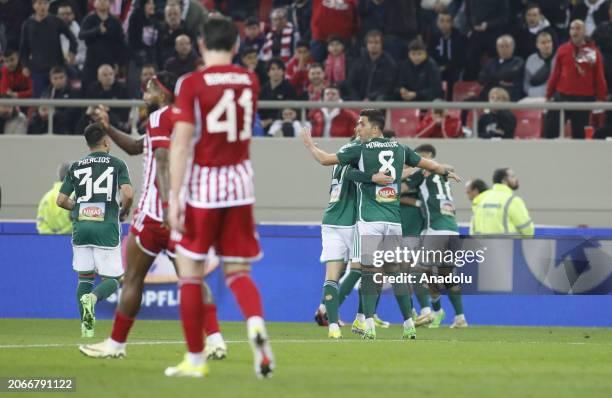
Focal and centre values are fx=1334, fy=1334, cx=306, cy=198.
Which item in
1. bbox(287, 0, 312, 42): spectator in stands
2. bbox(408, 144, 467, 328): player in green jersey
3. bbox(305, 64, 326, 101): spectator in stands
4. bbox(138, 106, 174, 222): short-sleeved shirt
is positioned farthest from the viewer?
bbox(287, 0, 312, 42): spectator in stands

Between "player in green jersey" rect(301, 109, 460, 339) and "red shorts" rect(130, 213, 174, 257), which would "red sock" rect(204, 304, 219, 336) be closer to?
"red shorts" rect(130, 213, 174, 257)

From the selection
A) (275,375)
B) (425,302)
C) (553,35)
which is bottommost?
(425,302)

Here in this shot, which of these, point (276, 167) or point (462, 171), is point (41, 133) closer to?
point (276, 167)

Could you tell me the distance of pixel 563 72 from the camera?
21.6 metres

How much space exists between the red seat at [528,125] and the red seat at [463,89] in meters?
1.23

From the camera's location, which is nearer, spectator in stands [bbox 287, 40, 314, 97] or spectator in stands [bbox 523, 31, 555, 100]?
spectator in stands [bbox 523, 31, 555, 100]

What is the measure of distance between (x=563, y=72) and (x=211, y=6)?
714 cm

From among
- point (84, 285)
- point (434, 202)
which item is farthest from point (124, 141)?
point (434, 202)

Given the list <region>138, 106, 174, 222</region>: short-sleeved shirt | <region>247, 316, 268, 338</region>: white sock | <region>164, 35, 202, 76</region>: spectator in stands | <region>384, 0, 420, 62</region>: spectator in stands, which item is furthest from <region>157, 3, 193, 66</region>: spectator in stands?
<region>247, 316, 268, 338</region>: white sock

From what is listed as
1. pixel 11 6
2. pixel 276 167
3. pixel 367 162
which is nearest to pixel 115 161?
pixel 367 162

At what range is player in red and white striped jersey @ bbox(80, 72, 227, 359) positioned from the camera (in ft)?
33.8

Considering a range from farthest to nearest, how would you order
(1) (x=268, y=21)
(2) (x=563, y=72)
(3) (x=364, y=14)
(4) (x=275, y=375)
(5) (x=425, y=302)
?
→ (1) (x=268, y=21) < (3) (x=364, y=14) < (2) (x=563, y=72) < (5) (x=425, y=302) < (4) (x=275, y=375)

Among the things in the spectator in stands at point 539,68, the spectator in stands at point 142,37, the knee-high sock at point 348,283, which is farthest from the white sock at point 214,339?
the spectator in stands at point 142,37

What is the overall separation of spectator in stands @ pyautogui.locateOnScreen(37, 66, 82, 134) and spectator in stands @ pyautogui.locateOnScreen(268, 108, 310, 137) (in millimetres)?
3208
